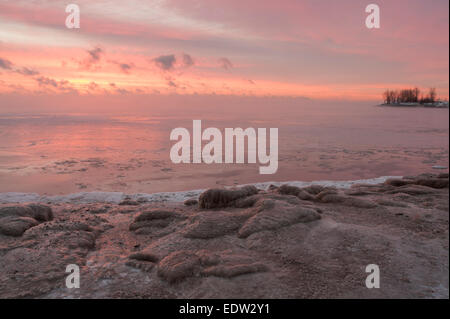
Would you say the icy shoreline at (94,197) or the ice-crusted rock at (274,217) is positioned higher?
the ice-crusted rock at (274,217)

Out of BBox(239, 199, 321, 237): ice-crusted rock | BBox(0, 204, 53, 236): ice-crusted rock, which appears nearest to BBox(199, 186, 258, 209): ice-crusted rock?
BBox(239, 199, 321, 237): ice-crusted rock

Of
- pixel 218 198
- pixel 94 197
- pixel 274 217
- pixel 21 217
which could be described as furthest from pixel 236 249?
pixel 94 197

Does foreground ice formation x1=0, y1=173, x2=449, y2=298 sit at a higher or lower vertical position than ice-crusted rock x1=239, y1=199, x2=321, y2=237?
lower

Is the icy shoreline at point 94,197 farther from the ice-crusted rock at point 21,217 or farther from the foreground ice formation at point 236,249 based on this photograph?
the ice-crusted rock at point 21,217

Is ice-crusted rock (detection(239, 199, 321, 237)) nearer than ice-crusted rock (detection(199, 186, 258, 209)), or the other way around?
ice-crusted rock (detection(239, 199, 321, 237))


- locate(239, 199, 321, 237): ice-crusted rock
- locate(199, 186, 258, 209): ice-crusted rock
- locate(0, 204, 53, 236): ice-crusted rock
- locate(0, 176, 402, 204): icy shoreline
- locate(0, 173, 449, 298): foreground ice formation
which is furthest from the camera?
locate(0, 176, 402, 204): icy shoreline

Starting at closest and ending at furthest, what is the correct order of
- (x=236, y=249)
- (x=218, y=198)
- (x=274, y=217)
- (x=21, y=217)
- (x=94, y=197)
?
(x=236, y=249) → (x=274, y=217) → (x=21, y=217) → (x=218, y=198) → (x=94, y=197)

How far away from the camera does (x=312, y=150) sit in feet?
53.5

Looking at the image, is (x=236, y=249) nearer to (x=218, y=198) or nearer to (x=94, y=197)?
(x=218, y=198)

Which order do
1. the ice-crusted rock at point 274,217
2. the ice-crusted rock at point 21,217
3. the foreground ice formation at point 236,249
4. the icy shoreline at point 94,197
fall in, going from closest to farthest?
the foreground ice formation at point 236,249, the ice-crusted rock at point 274,217, the ice-crusted rock at point 21,217, the icy shoreline at point 94,197

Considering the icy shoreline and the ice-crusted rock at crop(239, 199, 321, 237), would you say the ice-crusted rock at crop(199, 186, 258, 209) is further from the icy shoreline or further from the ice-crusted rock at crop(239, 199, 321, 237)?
the icy shoreline

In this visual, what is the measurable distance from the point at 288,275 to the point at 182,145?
14.4m

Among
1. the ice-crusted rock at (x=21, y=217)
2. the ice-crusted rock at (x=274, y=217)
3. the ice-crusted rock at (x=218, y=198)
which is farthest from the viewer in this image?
the ice-crusted rock at (x=218, y=198)

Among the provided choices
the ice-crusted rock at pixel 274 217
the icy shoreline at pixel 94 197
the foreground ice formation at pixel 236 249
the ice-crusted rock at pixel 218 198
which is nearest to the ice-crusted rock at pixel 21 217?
the foreground ice formation at pixel 236 249
